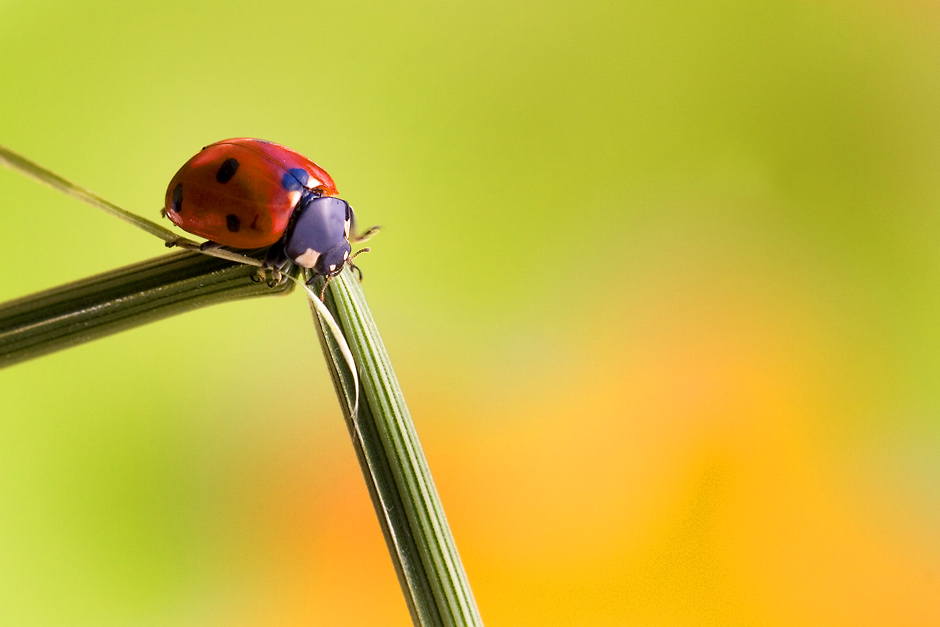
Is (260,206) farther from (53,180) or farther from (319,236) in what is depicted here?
(53,180)

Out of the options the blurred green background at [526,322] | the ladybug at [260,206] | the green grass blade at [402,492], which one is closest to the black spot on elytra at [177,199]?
the ladybug at [260,206]

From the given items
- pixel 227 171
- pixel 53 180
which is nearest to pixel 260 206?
pixel 227 171

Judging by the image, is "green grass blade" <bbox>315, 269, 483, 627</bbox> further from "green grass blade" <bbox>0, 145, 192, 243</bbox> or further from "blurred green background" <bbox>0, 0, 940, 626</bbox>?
"blurred green background" <bbox>0, 0, 940, 626</bbox>

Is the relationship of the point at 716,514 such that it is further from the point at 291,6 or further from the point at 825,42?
the point at 291,6

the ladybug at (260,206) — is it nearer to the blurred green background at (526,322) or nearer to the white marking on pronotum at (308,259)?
the white marking on pronotum at (308,259)

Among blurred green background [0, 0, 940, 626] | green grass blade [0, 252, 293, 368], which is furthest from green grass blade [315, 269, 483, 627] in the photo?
blurred green background [0, 0, 940, 626]

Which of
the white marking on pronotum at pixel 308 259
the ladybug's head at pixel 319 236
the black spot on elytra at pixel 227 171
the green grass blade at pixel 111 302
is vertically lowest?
the green grass blade at pixel 111 302
